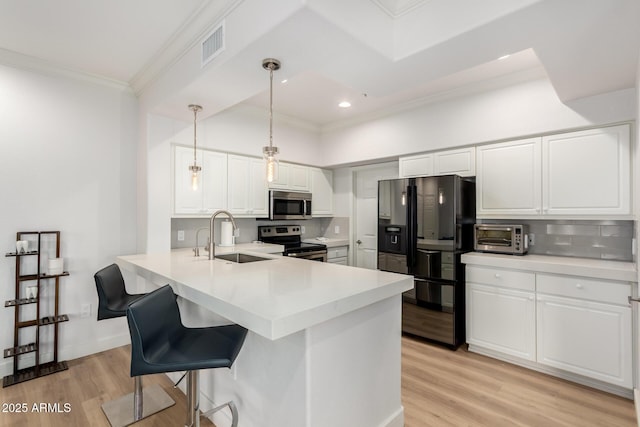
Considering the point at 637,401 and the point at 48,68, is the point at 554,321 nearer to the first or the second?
the point at 637,401

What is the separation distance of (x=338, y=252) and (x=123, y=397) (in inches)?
126

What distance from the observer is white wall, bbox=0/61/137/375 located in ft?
8.87

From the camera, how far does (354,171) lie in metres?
4.99

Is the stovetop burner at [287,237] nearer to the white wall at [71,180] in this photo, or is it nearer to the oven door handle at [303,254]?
the oven door handle at [303,254]

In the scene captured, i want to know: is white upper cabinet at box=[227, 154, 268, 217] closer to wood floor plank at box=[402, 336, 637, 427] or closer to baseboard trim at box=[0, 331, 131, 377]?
baseboard trim at box=[0, 331, 131, 377]

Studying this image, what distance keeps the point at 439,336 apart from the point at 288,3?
124 inches

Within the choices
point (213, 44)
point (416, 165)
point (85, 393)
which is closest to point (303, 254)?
point (416, 165)

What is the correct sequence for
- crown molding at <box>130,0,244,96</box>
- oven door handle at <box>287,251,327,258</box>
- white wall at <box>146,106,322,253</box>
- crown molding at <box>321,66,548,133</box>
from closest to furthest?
crown molding at <box>130,0,244,96</box>, crown molding at <box>321,66,548,133</box>, white wall at <box>146,106,322,253</box>, oven door handle at <box>287,251,327,258</box>

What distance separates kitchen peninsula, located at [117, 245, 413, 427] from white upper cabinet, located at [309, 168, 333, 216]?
281cm

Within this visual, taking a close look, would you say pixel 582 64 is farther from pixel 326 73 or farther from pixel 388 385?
pixel 388 385

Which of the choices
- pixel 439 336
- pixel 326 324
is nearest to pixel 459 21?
pixel 326 324

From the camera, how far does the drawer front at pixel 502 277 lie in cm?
276

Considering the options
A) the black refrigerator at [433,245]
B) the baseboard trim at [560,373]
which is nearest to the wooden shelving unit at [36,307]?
the black refrigerator at [433,245]

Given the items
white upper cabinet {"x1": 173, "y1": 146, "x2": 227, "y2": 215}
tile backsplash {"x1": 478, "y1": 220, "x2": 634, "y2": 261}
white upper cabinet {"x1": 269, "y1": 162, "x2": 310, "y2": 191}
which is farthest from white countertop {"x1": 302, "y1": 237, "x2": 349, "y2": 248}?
tile backsplash {"x1": 478, "y1": 220, "x2": 634, "y2": 261}
